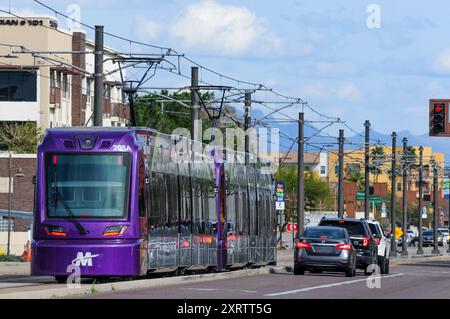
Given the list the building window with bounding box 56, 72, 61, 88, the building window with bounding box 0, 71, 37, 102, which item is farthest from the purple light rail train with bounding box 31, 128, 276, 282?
the building window with bounding box 56, 72, 61, 88

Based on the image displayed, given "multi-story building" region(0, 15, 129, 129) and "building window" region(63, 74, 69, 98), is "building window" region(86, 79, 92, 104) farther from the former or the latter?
"building window" region(63, 74, 69, 98)

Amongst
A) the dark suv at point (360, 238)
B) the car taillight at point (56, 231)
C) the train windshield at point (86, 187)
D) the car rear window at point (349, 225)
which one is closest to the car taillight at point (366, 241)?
the dark suv at point (360, 238)

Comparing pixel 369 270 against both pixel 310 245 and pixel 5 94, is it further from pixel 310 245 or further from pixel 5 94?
pixel 5 94

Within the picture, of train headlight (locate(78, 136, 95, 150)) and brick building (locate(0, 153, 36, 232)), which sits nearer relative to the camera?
train headlight (locate(78, 136, 95, 150))

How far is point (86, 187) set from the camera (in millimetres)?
28016

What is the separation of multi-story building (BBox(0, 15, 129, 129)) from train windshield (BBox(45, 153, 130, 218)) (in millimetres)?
56349

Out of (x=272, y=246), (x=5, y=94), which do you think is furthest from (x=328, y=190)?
(x=272, y=246)

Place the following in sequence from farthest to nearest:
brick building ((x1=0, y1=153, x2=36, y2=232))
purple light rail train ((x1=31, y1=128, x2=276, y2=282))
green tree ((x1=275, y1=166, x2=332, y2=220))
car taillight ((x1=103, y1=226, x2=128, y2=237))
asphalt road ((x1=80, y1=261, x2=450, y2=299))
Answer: green tree ((x1=275, y1=166, x2=332, y2=220))
brick building ((x1=0, y1=153, x2=36, y2=232))
car taillight ((x1=103, y1=226, x2=128, y2=237))
purple light rail train ((x1=31, y1=128, x2=276, y2=282))
asphalt road ((x1=80, y1=261, x2=450, y2=299))

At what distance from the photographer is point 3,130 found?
91188 mm

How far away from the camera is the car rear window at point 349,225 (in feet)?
135

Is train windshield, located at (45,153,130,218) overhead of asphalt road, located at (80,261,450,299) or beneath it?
overhead

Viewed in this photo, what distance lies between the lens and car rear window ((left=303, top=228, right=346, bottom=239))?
37875mm

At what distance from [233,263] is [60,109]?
55175 millimetres

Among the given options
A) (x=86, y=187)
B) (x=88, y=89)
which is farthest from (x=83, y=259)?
(x=88, y=89)
